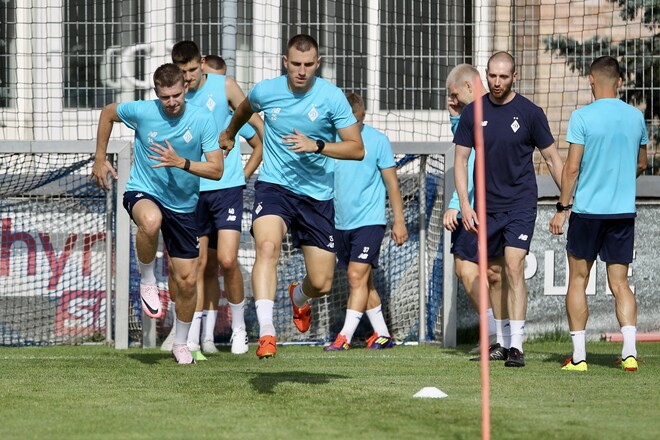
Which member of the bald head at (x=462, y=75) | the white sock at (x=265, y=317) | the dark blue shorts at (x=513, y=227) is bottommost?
the white sock at (x=265, y=317)

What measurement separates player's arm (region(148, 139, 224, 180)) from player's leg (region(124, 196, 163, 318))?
394 mm

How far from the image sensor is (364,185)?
37.8 feet

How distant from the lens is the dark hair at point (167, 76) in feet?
29.2

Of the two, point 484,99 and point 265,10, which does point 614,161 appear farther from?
point 265,10

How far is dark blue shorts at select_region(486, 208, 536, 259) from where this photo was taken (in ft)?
31.1

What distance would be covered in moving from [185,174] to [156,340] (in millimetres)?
2746

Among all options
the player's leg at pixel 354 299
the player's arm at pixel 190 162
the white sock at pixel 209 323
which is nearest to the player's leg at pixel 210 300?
the white sock at pixel 209 323

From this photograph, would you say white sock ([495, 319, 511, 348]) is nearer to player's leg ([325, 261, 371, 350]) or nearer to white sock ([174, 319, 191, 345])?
player's leg ([325, 261, 371, 350])

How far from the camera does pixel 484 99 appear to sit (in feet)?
32.2

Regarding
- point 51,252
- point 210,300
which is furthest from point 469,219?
point 51,252

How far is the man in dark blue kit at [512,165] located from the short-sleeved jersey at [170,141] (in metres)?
1.85

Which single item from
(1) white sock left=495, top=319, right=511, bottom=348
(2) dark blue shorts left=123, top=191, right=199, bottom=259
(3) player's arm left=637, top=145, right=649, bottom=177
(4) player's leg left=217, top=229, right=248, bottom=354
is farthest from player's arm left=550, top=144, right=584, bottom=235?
(4) player's leg left=217, top=229, right=248, bottom=354

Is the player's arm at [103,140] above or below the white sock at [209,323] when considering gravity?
above

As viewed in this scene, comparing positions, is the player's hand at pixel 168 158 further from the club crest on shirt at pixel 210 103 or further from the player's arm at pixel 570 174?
the player's arm at pixel 570 174
